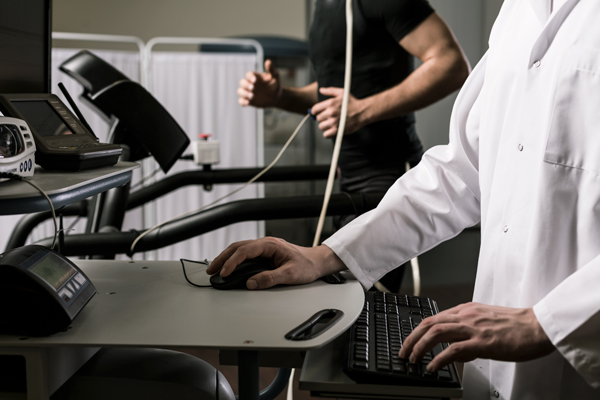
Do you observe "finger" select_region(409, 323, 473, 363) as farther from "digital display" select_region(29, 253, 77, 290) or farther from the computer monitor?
the computer monitor

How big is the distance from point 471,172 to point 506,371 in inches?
14.3

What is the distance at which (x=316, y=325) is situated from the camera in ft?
2.35

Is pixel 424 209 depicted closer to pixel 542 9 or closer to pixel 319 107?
pixel 542 9

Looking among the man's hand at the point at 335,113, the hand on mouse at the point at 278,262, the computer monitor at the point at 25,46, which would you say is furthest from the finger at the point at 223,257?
the man's hand at the point at 335,113

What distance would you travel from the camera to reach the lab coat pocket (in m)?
0.70

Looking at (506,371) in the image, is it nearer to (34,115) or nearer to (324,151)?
(34,115)

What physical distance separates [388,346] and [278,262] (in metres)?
0.25

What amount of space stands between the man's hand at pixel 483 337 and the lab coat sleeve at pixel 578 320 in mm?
17

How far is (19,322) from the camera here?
26.6 inches

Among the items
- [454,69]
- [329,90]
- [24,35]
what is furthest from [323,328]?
[454,69]

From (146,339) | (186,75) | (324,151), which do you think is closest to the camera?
(146,339)

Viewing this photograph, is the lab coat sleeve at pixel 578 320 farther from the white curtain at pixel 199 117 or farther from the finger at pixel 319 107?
the white curtain at pixel 199 117

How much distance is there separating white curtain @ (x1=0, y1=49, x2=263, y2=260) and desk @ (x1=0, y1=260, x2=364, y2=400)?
2.17m

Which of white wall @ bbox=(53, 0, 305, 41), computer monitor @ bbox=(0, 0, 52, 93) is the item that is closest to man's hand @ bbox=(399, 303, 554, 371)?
computer monitor @ bbox=(0, 0, 52, 93)
